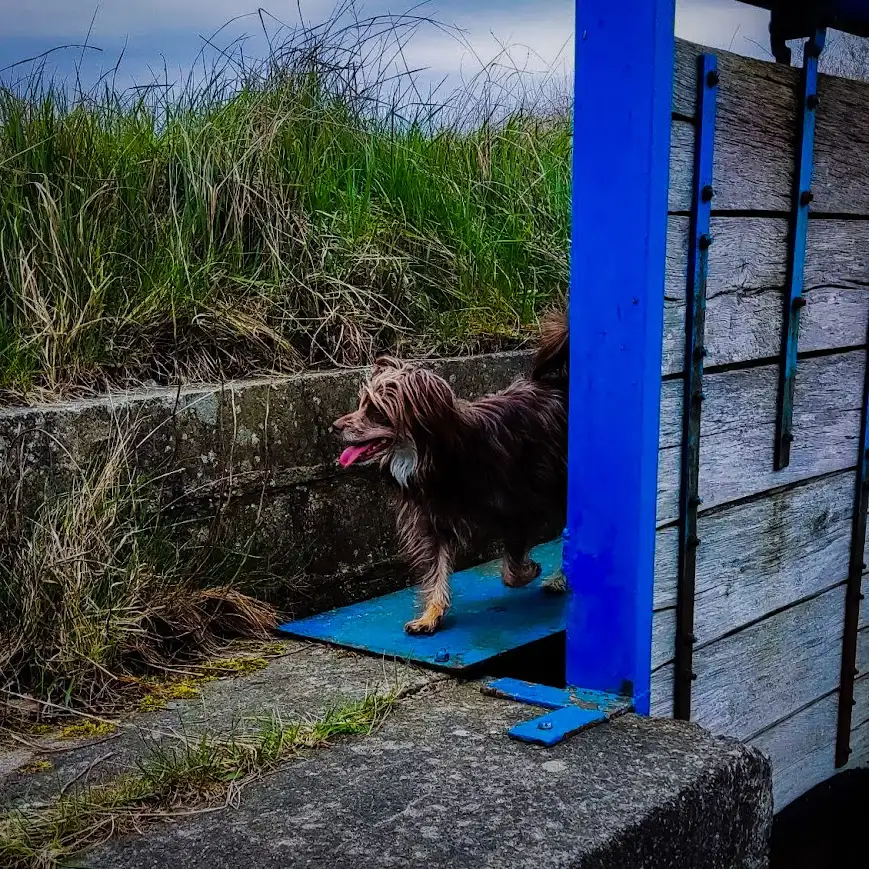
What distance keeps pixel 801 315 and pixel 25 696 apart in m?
2.18

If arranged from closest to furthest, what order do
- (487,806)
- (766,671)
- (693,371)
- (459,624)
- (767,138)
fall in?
(487,806) → (693,371) → (767,138) → (766,671) → (459,624)

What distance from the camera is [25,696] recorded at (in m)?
2.49

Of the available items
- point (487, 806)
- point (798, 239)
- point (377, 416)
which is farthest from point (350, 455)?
point (798, 239)

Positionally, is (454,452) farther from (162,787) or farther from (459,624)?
(162,787)

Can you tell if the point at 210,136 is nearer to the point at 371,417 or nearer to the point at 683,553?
the point at 371,417

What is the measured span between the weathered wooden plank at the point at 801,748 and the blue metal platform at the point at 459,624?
715 mm

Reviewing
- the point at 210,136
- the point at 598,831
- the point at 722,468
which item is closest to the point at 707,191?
the point at 722,468

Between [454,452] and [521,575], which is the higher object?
[454,452]

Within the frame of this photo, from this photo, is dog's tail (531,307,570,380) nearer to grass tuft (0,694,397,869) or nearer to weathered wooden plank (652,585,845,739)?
weathered wooden plank (652,585,845,739)

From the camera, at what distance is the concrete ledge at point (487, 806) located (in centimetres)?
183

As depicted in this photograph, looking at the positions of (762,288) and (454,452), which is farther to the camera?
(454,452)

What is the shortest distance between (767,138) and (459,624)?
156 centimetres

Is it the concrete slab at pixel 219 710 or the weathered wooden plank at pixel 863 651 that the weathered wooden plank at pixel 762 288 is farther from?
the concrete slab at pixel 219 710

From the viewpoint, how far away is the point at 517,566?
3396mm
